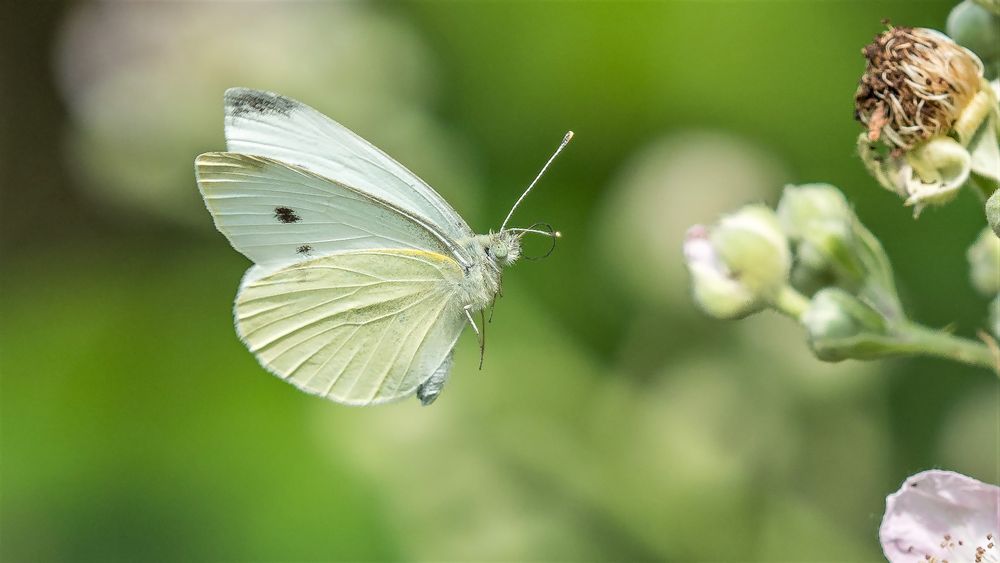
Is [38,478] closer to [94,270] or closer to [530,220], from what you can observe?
[94,270]

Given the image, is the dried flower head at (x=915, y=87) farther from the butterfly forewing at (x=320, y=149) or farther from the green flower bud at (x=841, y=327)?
the butterfly forewing at (x=320, y=149)

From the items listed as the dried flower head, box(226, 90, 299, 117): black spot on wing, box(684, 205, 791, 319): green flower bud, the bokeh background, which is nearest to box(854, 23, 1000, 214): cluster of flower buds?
the dried flower head

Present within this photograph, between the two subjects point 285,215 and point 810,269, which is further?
point 285,215

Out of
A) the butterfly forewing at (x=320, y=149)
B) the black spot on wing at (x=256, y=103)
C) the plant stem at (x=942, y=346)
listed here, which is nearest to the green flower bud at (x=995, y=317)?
the plant stem at (x=942, y=346)

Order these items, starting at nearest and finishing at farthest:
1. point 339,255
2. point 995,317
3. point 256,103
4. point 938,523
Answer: point 938,523, point 995,317, point 256,103, point 339,255

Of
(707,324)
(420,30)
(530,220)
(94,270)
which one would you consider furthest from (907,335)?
(94,270)

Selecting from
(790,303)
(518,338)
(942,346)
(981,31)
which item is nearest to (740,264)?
(790,303)

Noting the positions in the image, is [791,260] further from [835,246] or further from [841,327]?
[841,327]
